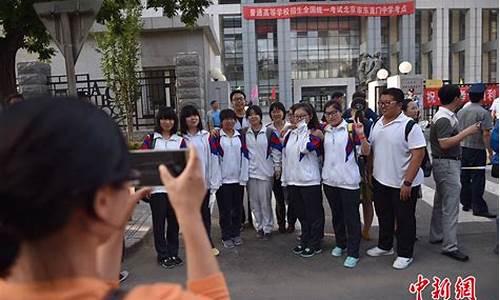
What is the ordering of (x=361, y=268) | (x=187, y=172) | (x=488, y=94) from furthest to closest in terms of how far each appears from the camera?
(x=488, y=94)
(x=361, y=268)
(x=187, y=172)

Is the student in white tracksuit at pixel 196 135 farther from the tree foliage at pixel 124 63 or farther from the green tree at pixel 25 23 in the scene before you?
the tree foliage at pixel 124 63

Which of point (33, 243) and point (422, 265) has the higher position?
point (33, 243)

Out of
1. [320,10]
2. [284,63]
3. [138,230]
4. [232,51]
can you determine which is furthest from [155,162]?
[232,51]

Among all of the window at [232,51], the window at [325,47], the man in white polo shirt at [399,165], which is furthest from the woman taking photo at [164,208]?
the window at [325,47]

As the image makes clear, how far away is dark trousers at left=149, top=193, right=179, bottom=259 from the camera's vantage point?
457cm

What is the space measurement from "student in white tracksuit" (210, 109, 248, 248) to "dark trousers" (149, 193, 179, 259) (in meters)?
0.61

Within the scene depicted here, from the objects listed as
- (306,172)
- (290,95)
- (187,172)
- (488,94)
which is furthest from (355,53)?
(187,172)

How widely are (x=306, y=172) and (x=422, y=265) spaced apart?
1.41 m

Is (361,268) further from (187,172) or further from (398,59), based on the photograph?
(398,59)

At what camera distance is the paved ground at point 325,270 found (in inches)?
153

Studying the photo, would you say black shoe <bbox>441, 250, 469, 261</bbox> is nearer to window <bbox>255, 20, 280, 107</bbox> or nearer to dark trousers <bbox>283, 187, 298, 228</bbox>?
dark trousers <bbox>283, 187, 298, 228</bbox>

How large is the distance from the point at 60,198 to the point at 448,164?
432 cm

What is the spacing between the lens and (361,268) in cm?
436

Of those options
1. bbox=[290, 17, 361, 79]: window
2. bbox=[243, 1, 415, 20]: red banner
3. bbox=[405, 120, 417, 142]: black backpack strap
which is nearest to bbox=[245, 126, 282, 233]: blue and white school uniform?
bbox=[405, 120, 417, 142]: black backpack strap
